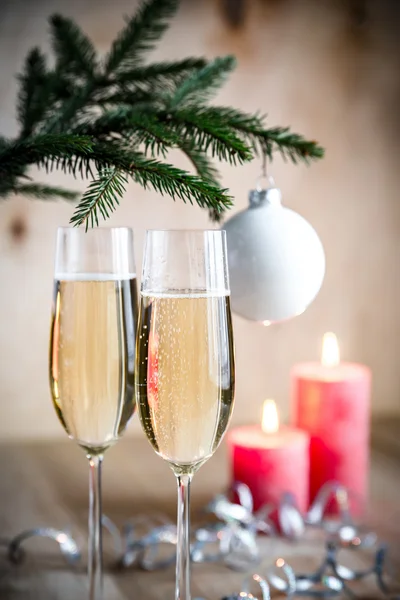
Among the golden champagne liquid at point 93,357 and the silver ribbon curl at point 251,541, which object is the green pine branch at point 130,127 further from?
the silver ribbon curl at point 251,541

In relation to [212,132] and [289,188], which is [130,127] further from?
[289,188]

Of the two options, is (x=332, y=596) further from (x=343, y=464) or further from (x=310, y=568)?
(x=343, y=464)

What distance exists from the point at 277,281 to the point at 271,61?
764mm

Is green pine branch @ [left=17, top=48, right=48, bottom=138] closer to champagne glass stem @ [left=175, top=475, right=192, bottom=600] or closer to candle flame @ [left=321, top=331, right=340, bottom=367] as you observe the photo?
champagne glass stem @ [left=175, top=475, right=192, bottom=600]

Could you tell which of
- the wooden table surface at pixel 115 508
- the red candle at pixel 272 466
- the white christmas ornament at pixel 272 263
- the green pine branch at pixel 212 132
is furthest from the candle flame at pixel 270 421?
the green pine branch at pixel 212 132

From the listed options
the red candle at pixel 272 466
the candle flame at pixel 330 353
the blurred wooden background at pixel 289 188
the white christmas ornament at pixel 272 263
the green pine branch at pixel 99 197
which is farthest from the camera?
the blurred wooden background at pixel 289 188

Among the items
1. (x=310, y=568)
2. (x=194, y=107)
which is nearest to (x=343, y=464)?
(x=310, y=568)

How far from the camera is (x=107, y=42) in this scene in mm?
1222

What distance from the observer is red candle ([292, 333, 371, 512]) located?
96cm

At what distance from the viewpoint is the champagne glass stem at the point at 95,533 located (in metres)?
0.67

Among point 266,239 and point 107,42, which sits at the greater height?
point 107,42

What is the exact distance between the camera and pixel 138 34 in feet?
2.53

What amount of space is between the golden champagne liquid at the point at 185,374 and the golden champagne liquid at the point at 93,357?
85mm

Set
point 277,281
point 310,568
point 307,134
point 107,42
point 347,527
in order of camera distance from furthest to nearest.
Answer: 1. point 307,134
2. point 107,42
3. point 347,527
4. point 310,568
5. point 277,281
